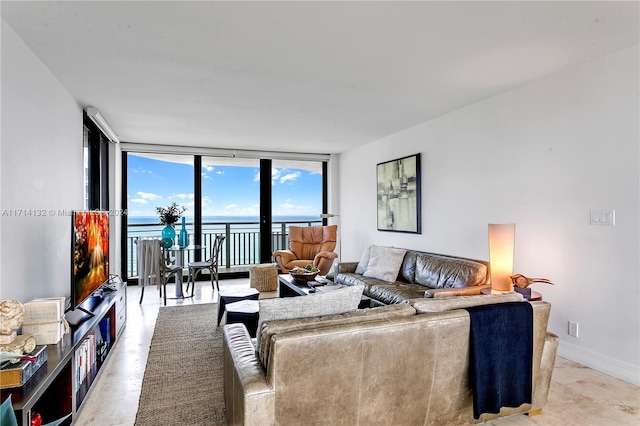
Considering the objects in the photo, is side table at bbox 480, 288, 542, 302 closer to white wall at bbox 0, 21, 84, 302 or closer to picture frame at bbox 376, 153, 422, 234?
picture frame at bbox 376, 153, 422, 234

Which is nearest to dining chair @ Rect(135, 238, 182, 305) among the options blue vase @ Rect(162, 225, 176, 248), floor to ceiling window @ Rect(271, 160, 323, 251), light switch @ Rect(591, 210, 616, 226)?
blue vase @ Rect(162, 225, 176, 248)

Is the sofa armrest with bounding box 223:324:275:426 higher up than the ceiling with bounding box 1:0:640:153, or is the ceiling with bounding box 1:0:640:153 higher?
the ceiling with bounding box 1:0:640:153

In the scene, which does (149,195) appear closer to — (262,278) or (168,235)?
(168,235)

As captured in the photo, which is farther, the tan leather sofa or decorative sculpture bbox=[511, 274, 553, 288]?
decorative sculpture bbox=[511, 274, 553, 288]

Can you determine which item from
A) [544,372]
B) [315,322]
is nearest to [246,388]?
[315,322]

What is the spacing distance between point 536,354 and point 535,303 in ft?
0.93

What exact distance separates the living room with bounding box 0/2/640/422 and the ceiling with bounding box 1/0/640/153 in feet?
0.18

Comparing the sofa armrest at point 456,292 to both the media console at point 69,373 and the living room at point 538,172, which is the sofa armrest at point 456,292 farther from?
the media console at point 69,373

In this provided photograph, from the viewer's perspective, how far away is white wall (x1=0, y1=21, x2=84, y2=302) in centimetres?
230

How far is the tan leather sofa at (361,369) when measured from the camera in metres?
1.59

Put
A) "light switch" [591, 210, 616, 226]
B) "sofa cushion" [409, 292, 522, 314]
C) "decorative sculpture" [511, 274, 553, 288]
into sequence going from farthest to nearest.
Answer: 1. "decorative sculpture" [511, 274, 553, 288]
2. "light switch" [591, 210, 616, 226]
3. "sofa cushion" [409, 292, 522, 314]

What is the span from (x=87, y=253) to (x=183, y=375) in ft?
4.01

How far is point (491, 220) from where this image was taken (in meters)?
3.85

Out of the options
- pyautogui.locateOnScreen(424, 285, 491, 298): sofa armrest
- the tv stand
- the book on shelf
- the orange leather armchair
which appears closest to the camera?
the book on shelf
